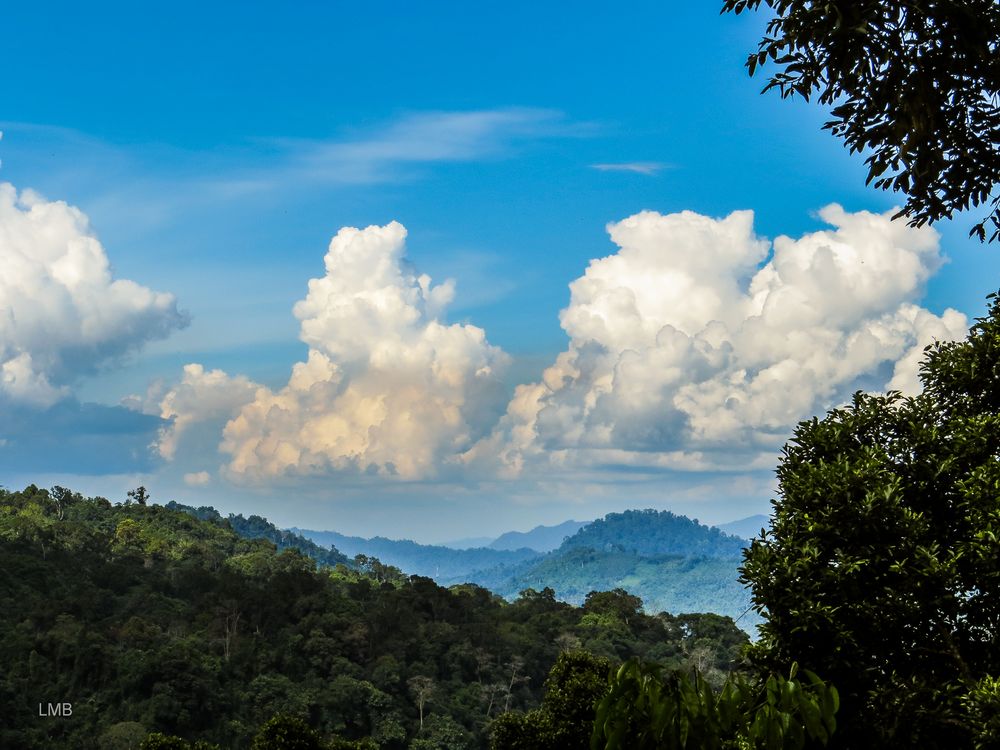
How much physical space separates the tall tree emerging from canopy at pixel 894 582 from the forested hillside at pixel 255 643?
185ft

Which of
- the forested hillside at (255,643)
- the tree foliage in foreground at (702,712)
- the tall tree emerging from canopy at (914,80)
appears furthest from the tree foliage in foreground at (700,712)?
the forested hillside at (255,643)

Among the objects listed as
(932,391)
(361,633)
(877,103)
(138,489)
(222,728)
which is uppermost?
(138,489)

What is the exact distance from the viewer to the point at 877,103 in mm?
7949

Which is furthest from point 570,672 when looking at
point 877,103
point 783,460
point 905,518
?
point 877,103

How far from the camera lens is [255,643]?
82000 millimetres

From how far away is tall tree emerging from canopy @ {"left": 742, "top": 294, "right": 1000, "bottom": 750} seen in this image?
39.7 feet

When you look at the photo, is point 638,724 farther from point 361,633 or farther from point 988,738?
point 361,633

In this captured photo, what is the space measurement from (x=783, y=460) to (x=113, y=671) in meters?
65.9

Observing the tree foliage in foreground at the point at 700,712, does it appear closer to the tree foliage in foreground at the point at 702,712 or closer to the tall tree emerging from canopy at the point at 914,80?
the tree foliage in foreground at the point at 702,712

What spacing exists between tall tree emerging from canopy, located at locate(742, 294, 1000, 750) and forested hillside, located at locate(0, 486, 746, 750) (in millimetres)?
56303

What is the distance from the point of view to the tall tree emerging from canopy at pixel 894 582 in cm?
1211

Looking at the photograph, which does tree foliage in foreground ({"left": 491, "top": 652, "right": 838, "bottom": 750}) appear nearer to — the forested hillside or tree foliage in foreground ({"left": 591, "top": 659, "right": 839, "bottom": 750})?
tree foliage in foreground ({"left": 591, "top": 659, "right": 839, "bottom": 750})

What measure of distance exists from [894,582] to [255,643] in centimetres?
7586
